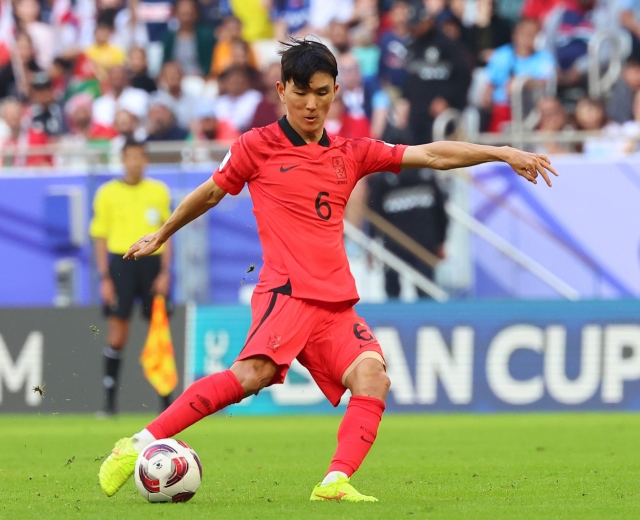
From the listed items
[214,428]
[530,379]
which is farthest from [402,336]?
[214,428]

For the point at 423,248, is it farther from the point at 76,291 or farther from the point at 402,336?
the point at 76,291

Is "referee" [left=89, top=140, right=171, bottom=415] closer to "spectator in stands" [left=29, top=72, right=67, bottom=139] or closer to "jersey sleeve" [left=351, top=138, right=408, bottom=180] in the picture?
"spectator in stands" [left=29, top=72, right=67, bottom=139]

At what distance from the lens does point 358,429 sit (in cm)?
612

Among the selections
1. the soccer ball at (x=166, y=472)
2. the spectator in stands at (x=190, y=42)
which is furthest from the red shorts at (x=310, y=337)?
the spectator in stands at (x=190, y=42)

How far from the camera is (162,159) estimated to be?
50.9ft

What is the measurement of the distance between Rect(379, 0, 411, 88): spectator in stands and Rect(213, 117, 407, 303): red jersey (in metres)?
10.6

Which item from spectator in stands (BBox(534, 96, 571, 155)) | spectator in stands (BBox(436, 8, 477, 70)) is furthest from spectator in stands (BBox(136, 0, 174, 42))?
spectator in stands (BBox(534, 96, 571, 155))

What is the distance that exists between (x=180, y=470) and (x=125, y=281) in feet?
24.0

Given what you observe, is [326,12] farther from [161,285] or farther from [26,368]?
[26,368]

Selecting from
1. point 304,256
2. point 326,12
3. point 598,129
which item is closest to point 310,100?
point 304,256

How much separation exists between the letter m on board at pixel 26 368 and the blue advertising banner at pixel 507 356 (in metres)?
2.82

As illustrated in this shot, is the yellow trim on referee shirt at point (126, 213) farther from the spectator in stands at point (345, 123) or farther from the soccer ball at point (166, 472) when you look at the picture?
the soccer ball at point (166, 472)

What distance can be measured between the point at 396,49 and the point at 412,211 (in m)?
3.29

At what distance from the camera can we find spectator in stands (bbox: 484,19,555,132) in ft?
53.0
